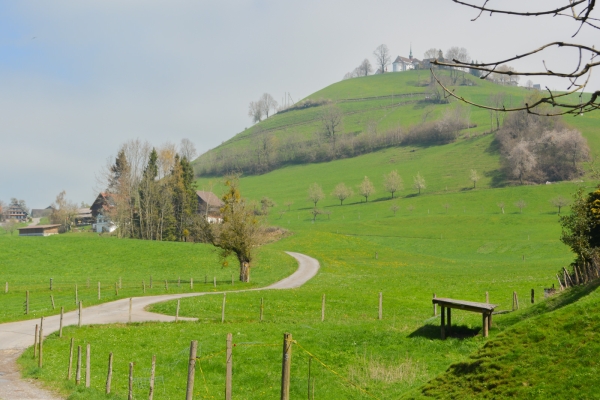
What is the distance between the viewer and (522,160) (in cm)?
14488

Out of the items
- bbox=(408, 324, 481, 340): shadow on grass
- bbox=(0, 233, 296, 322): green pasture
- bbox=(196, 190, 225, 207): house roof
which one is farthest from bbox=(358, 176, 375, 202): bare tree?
bbox=(408, 324, 481, 340): shadow on grass

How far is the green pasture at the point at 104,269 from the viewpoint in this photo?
52.2 meters

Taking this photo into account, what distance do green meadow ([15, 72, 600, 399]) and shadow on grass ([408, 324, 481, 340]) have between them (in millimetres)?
79

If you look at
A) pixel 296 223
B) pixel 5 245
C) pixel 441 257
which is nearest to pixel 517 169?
pixel 296 223

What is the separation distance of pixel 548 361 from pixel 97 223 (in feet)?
480

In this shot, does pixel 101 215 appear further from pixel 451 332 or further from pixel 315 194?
pixel 451 332

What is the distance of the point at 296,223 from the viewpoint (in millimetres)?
134125

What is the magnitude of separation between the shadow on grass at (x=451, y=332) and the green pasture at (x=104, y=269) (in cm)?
2706

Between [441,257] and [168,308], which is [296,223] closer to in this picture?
[441,257]

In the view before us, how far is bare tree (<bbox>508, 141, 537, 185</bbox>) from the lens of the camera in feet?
474

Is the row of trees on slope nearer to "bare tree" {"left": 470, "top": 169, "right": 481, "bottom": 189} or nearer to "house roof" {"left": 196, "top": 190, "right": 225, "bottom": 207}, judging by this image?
"house roof" {"left": 196, "top": 190, "right": 225, "bottom": 207}

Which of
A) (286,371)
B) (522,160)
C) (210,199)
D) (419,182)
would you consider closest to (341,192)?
(419,182)

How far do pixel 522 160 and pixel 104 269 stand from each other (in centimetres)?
10628

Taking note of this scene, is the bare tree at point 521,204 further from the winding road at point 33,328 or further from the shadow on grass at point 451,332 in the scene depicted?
the shadow on grass at point 451,332
